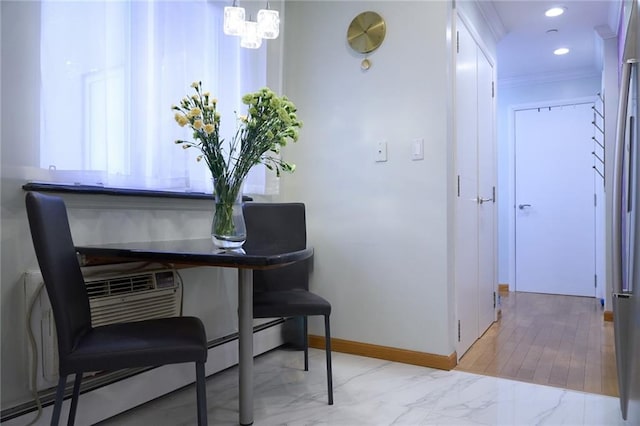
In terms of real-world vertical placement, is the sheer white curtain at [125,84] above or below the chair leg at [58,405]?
above

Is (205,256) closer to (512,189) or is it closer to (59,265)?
(59,265)

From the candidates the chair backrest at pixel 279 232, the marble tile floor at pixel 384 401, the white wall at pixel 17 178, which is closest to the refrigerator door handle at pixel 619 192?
the marble tile floor at pixel 384 401

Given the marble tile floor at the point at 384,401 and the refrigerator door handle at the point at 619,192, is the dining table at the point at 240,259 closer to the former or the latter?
the marble tile floor at the point at 384,401

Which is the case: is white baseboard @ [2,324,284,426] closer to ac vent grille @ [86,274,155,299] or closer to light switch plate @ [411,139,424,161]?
ac vent grille @ [86,274,155,299]

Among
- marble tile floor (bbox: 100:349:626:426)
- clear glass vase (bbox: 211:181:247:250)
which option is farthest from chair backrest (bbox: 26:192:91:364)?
marble tile floor (bbox: 100:349:626:426)

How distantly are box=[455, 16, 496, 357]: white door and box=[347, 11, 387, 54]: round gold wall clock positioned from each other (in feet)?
1.61

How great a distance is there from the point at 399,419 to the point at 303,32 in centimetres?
243

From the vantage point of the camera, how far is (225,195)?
163 cm

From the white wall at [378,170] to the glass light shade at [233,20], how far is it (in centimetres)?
94

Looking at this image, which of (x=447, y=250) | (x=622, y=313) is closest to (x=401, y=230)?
(x=447, y=250)

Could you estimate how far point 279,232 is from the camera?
232 cm

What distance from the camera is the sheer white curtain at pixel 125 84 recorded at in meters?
1.58

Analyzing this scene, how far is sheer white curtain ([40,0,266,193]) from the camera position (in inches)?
62.3

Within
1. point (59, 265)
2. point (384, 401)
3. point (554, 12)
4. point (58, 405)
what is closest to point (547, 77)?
point (554, 12)
